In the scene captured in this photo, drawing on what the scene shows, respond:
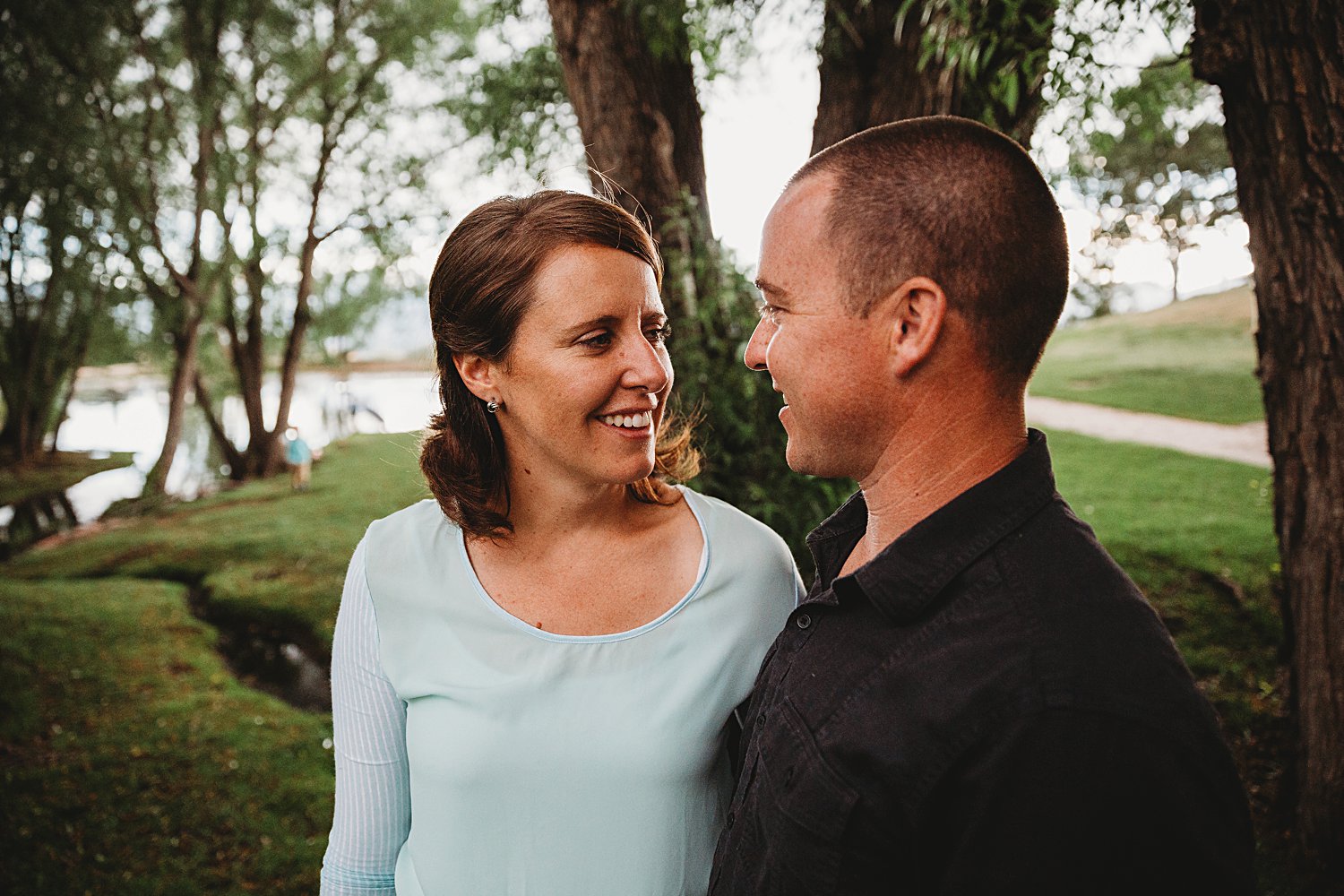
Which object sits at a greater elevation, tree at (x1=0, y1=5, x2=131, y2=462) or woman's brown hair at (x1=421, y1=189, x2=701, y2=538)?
tree at (x1=0, y1=5, x2=131, y2=462)

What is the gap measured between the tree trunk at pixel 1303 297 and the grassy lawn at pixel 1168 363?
509 inches

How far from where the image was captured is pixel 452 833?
1859 mm

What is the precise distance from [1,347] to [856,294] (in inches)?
940

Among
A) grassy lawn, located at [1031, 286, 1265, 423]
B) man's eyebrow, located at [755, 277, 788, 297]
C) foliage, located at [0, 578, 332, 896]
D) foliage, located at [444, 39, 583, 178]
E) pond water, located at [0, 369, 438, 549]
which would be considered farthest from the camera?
grassy lawn, located at [1031, 286, 1265, 423]

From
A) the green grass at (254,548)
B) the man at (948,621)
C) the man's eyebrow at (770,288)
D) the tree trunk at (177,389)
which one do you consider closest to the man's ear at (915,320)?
the man at (948,621)

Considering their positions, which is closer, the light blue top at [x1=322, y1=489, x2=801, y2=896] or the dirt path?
the light blue top at [x1=322, y1=489, x2=801, y2=896]

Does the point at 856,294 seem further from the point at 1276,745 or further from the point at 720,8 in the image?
the point at 1276,745

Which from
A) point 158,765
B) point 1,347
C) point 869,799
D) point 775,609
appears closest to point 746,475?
point 775,609

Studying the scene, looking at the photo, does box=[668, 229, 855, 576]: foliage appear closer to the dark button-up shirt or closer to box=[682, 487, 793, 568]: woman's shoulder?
box=[682, 487, 793, 568]: woman's shoulder

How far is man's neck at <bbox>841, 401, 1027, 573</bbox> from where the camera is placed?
A: 4.75ft

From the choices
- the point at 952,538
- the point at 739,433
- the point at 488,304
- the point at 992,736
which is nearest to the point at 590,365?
the point at 488,304

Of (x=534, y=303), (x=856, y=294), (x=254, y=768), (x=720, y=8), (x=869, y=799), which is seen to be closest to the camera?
(x=869, y=799)

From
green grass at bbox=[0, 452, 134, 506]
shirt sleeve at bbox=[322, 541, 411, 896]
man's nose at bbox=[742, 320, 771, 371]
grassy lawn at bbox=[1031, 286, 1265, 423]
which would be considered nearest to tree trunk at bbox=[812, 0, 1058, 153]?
man's nose at bbox=[742, 320, 771, 371]

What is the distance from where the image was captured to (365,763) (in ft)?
6.39
